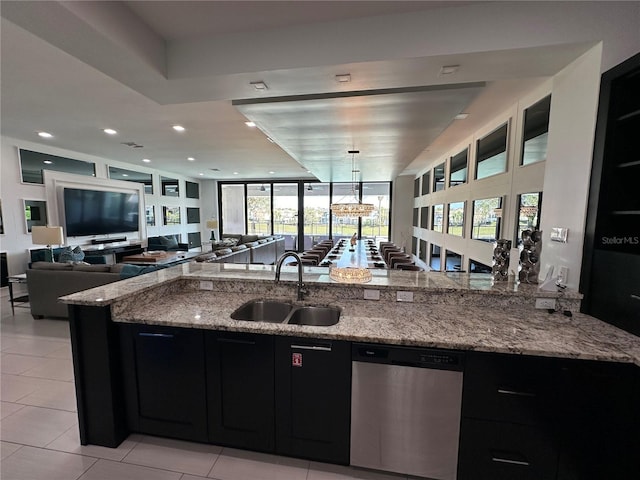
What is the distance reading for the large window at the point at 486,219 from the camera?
4.13 metres

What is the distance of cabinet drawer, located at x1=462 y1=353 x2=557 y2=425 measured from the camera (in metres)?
1.41

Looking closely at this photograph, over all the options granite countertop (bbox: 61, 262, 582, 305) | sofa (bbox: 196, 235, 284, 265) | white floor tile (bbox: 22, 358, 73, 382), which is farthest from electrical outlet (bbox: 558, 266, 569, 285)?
sofa (bbox: 196, 235, 284, 265)

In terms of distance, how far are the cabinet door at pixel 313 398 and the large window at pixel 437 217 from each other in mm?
5875

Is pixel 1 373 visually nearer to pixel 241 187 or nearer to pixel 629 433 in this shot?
pixel 629 433

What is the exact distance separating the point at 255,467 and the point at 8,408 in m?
2.12

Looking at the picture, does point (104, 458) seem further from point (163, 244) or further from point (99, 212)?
point (163, 244)

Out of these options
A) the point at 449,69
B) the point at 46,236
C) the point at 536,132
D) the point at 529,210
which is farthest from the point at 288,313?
the point at 46,236

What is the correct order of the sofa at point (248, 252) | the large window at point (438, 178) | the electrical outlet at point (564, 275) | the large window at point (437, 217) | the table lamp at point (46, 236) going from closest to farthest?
the electrical outlet at point (564, 275) → the table lamp at point (46, 236) → the sofa at point (248, 252) → the large window at point (437, 217) → the large window at point (438, 178)

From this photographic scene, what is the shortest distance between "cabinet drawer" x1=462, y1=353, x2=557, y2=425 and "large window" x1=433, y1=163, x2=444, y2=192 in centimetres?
610

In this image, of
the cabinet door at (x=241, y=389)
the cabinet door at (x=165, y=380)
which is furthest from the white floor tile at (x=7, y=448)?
the cabinet door at (x=241, y=389)

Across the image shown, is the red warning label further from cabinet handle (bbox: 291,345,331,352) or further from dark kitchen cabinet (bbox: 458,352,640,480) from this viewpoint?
dark kitchen cabinet (bbox: 458,352,640,480)

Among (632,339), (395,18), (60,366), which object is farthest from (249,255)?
(632,339)

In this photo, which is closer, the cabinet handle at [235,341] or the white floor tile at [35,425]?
the cabinet handle at [235,341]

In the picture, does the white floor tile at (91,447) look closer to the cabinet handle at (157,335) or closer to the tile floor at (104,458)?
the tile floor at (104,458)
